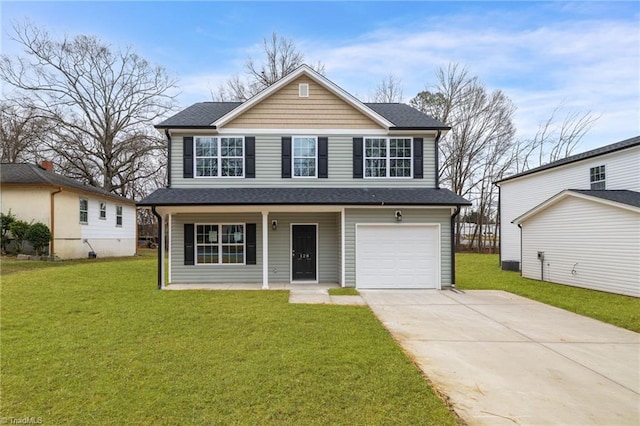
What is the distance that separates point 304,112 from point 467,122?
21386mm

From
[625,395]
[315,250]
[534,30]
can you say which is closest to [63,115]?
[315,250]

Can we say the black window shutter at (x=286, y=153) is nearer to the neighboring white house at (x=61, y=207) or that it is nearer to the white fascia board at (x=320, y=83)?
the white fascia board at (x=320, y=83)

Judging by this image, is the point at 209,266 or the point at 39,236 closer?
the point at 209,266

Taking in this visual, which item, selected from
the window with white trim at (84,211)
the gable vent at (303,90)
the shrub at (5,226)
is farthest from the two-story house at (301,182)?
the window with white trim at (84,211)

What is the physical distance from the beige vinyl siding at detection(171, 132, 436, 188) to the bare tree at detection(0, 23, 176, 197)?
1721 centimetres

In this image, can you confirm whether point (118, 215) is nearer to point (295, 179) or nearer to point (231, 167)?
point (231, 167)

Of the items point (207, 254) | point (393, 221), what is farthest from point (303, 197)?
point (207, 254)

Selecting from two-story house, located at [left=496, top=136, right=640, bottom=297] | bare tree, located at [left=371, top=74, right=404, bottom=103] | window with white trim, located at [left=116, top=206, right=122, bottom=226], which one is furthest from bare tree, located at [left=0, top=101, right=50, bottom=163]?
two-story house, located at [left=496, top=136, right=640, bottom=297]

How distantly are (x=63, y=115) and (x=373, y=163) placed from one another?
2585cm

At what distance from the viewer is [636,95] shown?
17.8 meters

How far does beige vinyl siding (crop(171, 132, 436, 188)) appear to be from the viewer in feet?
39.2

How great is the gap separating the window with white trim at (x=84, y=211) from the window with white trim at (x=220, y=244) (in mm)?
11483

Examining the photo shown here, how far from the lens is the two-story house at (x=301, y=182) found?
1121 cm

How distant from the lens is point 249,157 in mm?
12031
